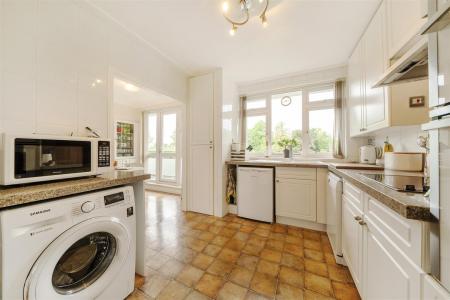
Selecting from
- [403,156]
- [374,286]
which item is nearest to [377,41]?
[403,156]

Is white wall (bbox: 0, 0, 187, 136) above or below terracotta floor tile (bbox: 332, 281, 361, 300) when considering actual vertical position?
above

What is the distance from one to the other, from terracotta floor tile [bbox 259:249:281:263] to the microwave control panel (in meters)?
1.68

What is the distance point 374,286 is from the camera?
90 centimetres

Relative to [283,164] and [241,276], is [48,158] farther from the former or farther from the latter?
[283,164]

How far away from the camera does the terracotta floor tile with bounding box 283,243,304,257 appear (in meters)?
1.75

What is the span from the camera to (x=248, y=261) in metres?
1.63

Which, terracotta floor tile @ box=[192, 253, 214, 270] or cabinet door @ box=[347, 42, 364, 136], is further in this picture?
cabinet door @ box=[347, 42, 364, 136]

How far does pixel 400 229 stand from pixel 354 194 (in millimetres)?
599

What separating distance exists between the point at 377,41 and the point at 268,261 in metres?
2.29

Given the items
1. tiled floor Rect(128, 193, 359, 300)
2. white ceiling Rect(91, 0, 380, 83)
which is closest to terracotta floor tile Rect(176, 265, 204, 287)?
tiled floor Rect(128, 193, 359, 300)

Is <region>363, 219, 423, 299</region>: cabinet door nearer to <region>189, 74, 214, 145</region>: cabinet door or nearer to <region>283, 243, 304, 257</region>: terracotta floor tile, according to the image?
<region>283, 243, 304, 257</region>: terracotta floor tile

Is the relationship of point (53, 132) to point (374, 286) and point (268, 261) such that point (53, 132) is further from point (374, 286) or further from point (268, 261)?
point (374, 286)

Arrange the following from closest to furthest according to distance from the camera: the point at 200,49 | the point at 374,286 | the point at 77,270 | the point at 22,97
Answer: the point at 374,286 < the point at 77,270 < the point at 22,97 < the point at 200,49

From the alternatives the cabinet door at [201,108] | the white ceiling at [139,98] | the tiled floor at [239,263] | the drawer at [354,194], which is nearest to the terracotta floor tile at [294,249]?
the tiled floor at [239,263]
